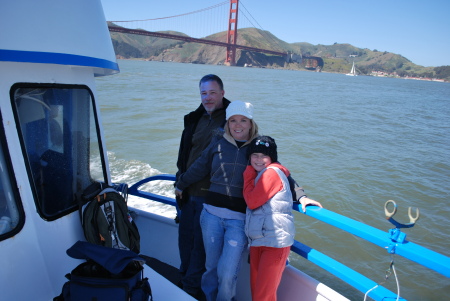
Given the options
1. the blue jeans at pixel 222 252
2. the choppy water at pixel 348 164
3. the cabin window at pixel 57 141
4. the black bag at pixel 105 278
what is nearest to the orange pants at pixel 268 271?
the blue jeans at pixel 222 252

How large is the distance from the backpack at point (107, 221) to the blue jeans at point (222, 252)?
52 cm

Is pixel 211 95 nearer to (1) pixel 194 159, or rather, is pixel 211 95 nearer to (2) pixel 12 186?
(1) pixel 194 159

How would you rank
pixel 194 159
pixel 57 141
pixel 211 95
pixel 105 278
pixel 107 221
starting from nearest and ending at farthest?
pixel 105 278 < pixel 57 141 < pixel 107 221 < pixel 211 95 < pixel 194 159

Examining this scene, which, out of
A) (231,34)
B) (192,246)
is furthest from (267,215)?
(231,34)

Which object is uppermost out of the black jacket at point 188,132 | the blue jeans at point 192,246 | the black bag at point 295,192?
the black jacket at point 188,132

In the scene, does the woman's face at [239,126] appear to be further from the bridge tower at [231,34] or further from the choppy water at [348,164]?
the bridge tower at [231,34]

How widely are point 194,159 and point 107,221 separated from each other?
688mm

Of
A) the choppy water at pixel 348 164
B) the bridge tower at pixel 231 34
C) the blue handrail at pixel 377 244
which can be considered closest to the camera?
the blue handrail at pixel 377 244

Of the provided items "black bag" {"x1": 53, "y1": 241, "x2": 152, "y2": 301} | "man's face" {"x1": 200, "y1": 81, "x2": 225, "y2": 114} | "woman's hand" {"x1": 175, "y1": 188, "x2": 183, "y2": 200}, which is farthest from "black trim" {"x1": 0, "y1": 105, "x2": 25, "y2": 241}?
"man's face" {"x1": 200, "y1": 81, "x2": 225, "y2": 114}

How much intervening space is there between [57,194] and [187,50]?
4819 inches

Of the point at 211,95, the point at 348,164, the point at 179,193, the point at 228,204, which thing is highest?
the point at 211,95

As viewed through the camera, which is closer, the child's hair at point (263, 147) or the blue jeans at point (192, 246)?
the child's hair at point (263, 147)

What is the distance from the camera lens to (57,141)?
1.89 metres

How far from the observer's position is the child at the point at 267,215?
1770mm
